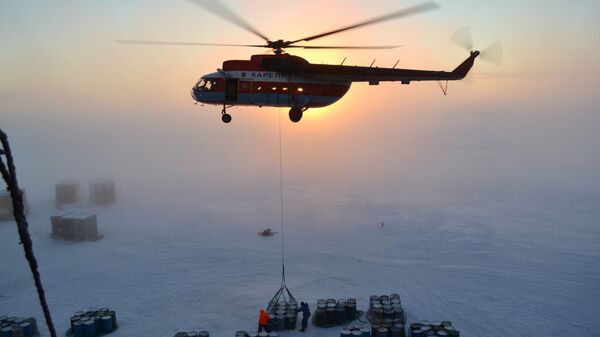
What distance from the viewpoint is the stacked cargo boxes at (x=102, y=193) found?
3885cm

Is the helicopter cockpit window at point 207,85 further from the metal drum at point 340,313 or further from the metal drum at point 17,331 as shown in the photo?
the metal drum at point 17,331

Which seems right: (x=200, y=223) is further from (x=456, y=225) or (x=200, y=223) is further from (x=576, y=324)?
(x=576, y=324)

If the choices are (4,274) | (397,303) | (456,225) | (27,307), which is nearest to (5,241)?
(4,274)

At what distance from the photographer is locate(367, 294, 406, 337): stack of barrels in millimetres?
14836

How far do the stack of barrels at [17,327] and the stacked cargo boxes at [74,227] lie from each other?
473 inches

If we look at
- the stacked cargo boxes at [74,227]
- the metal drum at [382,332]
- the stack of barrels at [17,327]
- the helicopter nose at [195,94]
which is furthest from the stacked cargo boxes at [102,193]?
the metal drum at [382,332]

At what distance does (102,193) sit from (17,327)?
25.4 m

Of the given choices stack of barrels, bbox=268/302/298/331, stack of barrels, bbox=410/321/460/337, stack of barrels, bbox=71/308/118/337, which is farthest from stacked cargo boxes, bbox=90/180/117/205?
stack of barrels, bbox=410/321/460/337

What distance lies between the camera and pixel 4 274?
72.6 feet

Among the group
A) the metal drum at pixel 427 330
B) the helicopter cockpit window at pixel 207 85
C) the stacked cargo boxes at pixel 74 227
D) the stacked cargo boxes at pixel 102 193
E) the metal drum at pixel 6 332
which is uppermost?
Result: the helicopter cockpit window at pixel 207 85

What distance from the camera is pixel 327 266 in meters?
23.0

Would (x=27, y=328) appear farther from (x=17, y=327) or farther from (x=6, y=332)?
(x=6, y=332)

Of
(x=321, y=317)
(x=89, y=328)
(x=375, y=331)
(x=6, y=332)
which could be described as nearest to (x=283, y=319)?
(x=321, y=317)

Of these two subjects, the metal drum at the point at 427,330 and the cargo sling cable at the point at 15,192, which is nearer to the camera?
the cargo sling cable at the point at 15,192
